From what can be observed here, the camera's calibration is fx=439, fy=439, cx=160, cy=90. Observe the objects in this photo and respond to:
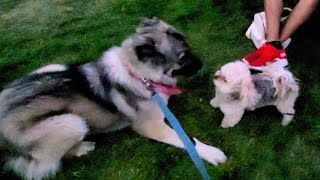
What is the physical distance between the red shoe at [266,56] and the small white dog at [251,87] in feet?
0.48

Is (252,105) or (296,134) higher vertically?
(252,105)

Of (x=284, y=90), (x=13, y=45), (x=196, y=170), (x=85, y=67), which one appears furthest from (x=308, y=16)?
(x=13, y=45)

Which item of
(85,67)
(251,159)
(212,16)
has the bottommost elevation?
(251,159)

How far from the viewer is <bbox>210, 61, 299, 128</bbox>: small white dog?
2732 mm

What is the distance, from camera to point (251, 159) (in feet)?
9.18

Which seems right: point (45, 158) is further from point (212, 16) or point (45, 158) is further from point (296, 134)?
point (212, 16)

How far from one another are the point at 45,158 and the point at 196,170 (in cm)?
92

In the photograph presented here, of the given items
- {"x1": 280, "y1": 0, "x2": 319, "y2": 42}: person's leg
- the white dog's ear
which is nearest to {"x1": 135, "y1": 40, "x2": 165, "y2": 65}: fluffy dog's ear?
the white dog's ear

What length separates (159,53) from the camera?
263 cm

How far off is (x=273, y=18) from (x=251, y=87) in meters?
0.93

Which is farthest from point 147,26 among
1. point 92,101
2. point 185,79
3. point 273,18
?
point 273,18

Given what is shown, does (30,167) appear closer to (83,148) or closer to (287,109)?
(83,148)

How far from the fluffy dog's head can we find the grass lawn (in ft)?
1.54

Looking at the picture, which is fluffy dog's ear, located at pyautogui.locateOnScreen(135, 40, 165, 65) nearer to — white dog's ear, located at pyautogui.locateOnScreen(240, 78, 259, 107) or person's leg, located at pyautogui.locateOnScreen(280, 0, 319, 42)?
white dog's ear, located at pyautogui.locateOnScreen(240, 78, 259, 107)
